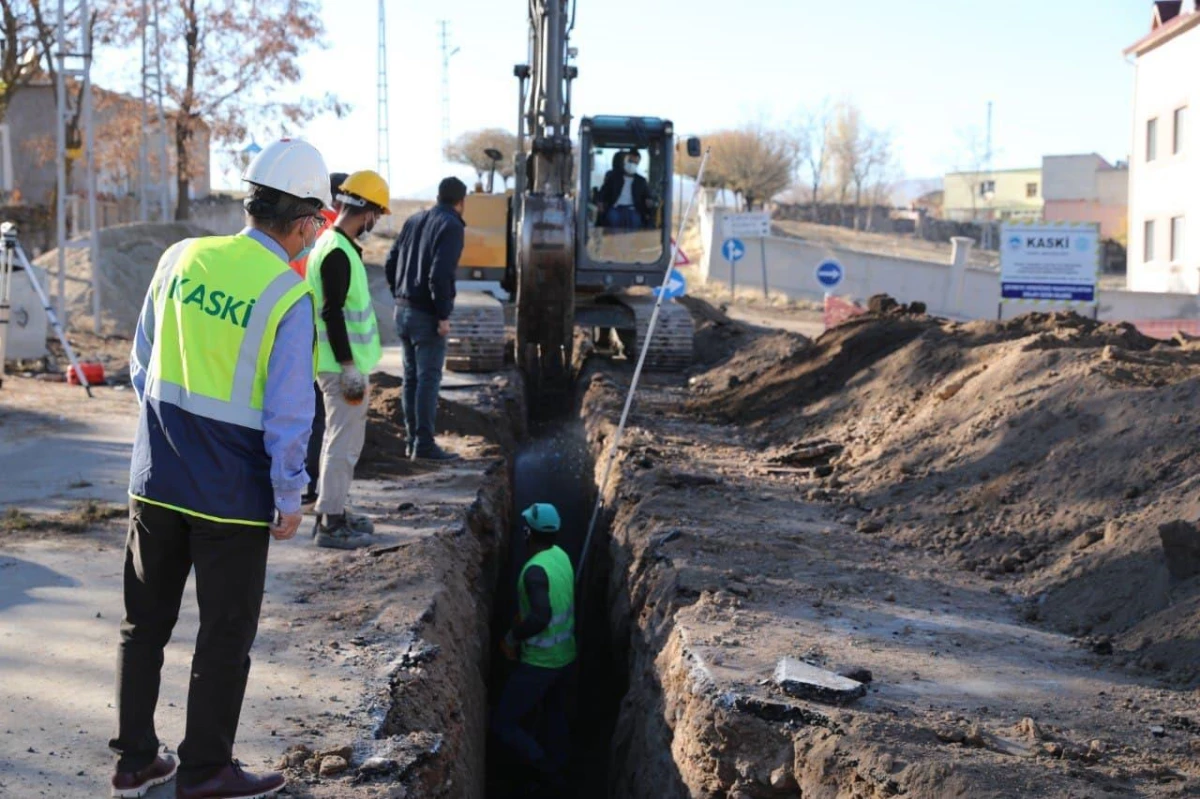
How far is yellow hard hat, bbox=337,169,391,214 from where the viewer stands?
7.38m

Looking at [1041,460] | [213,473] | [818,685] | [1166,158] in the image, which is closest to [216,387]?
[213,473]

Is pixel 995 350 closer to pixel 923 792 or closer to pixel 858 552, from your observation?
pixel 858 552

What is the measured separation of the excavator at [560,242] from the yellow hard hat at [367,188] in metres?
6.84

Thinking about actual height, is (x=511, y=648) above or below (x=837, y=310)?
below

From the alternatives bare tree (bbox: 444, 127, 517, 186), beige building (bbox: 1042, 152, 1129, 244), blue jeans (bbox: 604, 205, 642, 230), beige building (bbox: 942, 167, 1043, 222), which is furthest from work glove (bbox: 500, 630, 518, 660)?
beige building (bbox: 942, 167, 1043, 222)

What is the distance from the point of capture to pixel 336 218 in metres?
7.48

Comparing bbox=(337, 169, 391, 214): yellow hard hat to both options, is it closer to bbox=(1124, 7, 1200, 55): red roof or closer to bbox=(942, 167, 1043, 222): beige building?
bbox=(1124, 7, 1200, 55): red roof

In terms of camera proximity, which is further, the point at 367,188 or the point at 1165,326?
the point at 1165,326

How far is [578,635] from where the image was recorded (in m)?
10.3

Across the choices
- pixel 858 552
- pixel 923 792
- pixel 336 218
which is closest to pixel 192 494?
pixel 923 792

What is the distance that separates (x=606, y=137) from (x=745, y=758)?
12.7 meters

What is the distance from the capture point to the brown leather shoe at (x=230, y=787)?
4.15 m

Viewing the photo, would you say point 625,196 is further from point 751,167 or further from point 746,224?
point 751,167

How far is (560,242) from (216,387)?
Answer: 1048 centimetres
